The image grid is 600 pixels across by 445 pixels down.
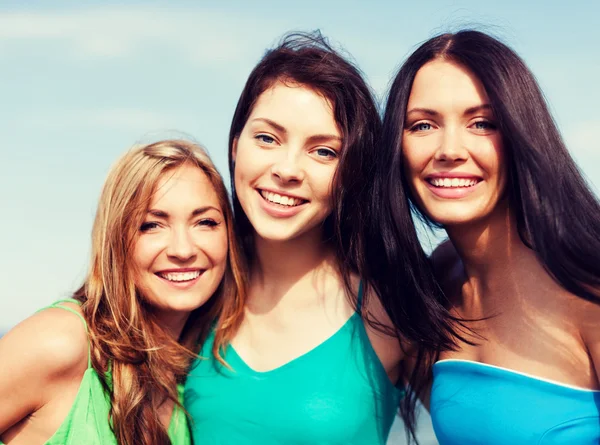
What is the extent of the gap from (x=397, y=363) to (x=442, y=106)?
1248mm

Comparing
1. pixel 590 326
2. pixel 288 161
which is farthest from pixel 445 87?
pixel 590 326

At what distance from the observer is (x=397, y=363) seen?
367 cm

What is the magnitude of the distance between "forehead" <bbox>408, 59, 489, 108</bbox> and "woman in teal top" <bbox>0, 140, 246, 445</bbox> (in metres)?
1.13

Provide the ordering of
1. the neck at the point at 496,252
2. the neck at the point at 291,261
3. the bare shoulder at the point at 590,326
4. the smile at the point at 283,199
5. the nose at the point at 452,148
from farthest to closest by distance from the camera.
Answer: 1. the neck at the point at 291,261
2. the smile at the point at 283,199
3. the neck at the point at 496,252
4. the nose at the point at 452,148
5. the bare shoulder at the point at 590,326

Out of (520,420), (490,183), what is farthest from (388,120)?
(520,420)

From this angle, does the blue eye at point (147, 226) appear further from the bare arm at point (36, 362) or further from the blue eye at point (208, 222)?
the bare arm at point (36, 362)

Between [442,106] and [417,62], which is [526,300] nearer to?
[442,106]

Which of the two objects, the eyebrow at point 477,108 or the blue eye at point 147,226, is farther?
the blue eye at point 147,226

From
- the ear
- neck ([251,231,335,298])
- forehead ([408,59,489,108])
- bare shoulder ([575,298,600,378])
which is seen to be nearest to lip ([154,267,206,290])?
neck ([251,231,335,298])

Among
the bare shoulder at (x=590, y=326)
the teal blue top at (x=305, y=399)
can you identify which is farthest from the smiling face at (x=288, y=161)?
the bare shoulder at (x=590, y=326)

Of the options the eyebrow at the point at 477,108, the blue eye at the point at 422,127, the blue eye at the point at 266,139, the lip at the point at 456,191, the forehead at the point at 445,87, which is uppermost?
the forehead at the point at 445,87

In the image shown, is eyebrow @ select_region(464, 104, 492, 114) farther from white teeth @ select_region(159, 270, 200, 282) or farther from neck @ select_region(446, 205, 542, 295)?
white teeth @ select_region(159, 270, 200, 282)

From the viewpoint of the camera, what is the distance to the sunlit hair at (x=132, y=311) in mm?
3520

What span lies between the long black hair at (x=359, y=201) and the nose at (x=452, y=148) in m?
Result: 0.34
